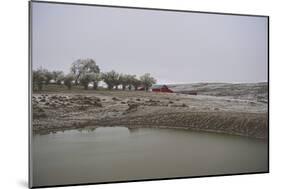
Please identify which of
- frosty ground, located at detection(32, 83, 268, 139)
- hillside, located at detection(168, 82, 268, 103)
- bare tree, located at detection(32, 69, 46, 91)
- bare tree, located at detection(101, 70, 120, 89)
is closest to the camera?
bare tree, located at detection(32, 69, 46, 91)

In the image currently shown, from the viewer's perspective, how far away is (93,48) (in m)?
4.53

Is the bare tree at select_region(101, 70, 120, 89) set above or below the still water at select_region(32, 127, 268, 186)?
above

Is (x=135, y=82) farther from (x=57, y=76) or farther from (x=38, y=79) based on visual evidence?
(x=38, y=79)

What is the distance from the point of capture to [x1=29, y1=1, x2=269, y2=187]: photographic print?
14.5 ft

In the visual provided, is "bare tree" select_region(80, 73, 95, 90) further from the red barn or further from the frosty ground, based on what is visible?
the red barn

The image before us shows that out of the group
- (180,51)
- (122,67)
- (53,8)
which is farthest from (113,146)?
(53,8)

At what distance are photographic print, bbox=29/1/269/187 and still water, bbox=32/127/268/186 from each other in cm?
1

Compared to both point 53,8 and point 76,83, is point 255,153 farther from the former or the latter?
point 53,8

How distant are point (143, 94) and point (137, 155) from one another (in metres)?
0.74

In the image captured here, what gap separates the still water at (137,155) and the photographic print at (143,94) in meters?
0.01

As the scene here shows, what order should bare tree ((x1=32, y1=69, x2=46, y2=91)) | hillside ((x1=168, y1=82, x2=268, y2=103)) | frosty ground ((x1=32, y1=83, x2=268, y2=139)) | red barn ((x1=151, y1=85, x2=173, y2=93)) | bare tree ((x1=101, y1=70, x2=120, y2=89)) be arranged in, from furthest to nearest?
hillside ((x1=168, y1=82, x2=268, y2=103)), red barn ((x1=151, y1=85, x2=173, y2=93)), bare tree ((x1=101, y1=70, x2=120, y2=89)), frosty ground ((x1=32, y1=83, x2=268, y2=139)), bare tree ((x1=32, y1=69, x2=46, y2=91))

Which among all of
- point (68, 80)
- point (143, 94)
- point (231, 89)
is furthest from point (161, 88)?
point (68, 80)

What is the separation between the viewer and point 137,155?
4.65m

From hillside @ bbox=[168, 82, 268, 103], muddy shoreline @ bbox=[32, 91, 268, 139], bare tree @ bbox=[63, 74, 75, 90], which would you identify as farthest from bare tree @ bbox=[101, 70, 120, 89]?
hillside @ bbox=[168, 82, 268, 103]
